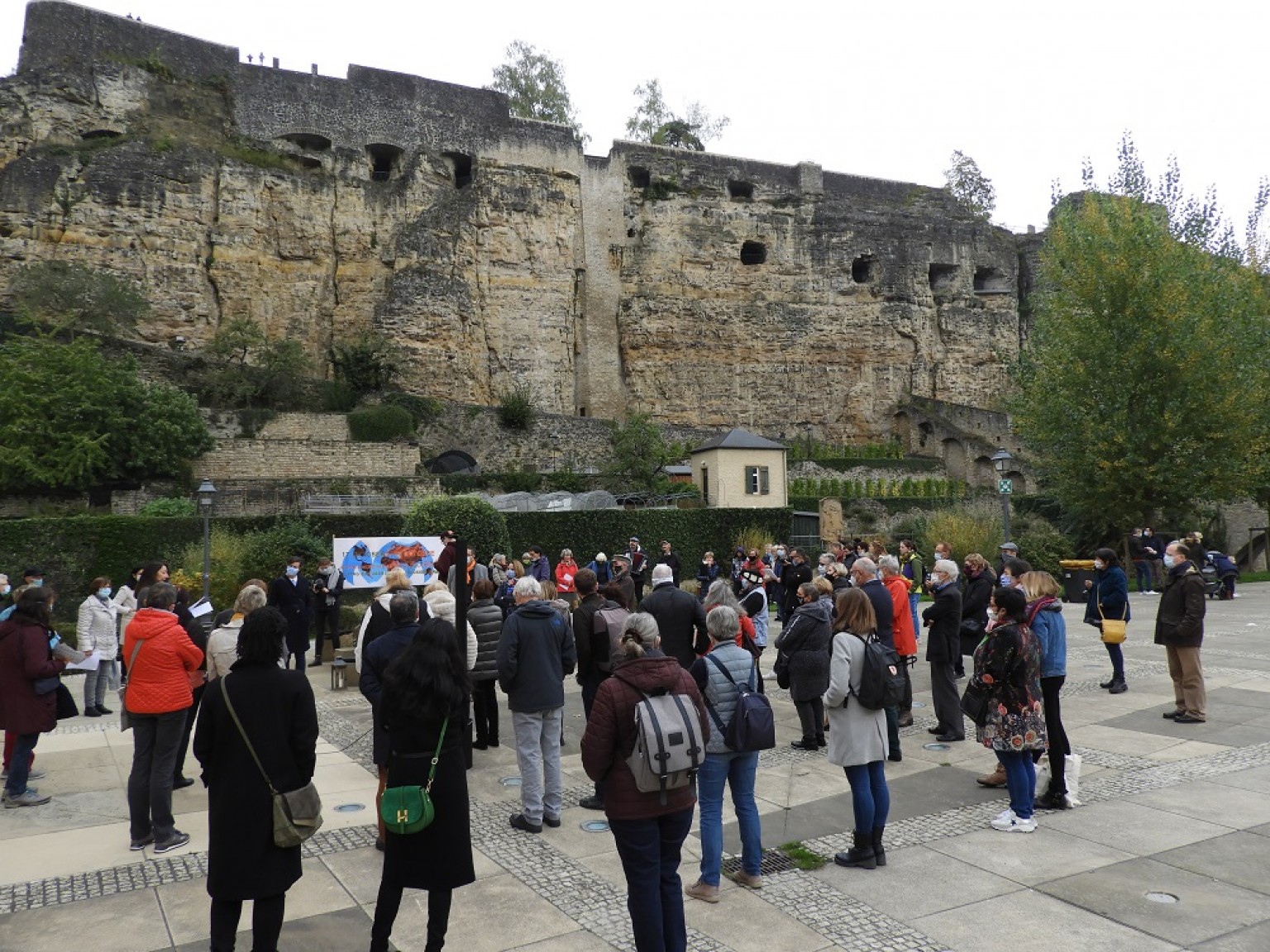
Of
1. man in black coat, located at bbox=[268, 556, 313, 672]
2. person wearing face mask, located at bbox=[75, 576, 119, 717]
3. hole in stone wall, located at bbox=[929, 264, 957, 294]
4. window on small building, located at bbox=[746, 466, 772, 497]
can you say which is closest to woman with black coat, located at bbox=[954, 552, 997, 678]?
man in black coat, located at bbox=[268, 556, 313, 672]

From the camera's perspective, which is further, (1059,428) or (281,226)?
(281,226)

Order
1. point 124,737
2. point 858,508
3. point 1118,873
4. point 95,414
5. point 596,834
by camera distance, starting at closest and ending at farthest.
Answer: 1. point 1118,873
2. point 596,834
3. point 124,737
4. point 95,414
5. point 858,508

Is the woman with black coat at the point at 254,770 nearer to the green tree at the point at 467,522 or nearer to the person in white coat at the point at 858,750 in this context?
the person in white coat at the point at 858,750

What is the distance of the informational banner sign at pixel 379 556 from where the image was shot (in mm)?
16391

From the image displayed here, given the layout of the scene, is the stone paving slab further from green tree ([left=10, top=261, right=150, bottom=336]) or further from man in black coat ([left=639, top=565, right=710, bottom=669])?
green tree ([left=10, top=261, right=150, bottom=336])

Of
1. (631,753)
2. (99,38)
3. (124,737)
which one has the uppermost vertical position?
(99,38)

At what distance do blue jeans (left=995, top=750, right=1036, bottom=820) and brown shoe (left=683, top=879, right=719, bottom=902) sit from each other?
2.00 metres

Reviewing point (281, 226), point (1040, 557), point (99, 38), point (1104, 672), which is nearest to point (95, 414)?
point (281, 226)

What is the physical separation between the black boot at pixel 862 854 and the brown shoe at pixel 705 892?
0.86m

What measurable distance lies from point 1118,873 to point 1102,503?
64.6 feet

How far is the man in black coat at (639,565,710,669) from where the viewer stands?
6.61 m

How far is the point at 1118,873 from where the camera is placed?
468 centimetres

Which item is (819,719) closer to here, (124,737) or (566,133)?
(124,737)

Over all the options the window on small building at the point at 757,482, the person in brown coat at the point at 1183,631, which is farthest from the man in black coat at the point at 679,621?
the window on small building at the point at 757,482
